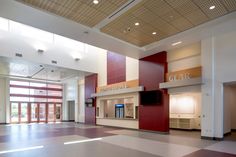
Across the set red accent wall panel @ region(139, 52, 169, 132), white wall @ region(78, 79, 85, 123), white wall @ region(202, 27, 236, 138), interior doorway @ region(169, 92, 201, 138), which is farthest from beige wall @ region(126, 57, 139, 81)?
white wall @ region(78, 79, 85, 123)

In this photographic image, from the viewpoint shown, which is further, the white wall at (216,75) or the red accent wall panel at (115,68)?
the red accent wall panel at (115,68)

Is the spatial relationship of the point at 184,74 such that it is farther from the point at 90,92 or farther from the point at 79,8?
the point at 90,92

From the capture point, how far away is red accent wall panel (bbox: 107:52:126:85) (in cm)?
1411

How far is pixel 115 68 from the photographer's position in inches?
590

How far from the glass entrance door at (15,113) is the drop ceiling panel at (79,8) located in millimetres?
15643

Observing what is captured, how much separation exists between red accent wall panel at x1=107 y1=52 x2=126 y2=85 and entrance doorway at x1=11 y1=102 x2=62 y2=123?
9.36 metres

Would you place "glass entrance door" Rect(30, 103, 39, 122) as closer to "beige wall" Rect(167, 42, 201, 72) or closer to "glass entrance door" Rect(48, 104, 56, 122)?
"glass entrance door" Rect(48, 104, 56, 122)

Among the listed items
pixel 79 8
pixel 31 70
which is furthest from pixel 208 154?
pixel 31 70

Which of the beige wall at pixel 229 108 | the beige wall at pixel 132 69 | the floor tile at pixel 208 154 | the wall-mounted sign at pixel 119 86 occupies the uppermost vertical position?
the beige wall at pixel 132 69

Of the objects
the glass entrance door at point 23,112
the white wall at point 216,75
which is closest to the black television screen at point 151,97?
the white wall at point 216,75

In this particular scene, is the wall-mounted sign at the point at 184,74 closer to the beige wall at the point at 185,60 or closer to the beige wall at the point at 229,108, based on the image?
the beige wall at the point at 185,60

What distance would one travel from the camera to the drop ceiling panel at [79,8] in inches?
226

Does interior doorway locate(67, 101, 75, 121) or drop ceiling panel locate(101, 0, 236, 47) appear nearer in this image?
drop ceiling panel locate(101, 0, 236, 47)

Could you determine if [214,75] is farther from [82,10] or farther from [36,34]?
[36,34]
